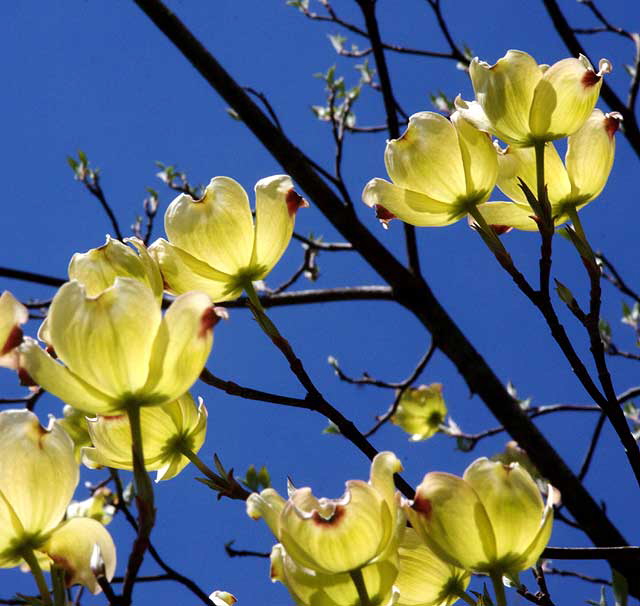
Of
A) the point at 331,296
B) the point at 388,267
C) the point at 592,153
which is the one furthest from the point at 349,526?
the point at 331,296

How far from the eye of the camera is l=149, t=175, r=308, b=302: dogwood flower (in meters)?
0.70

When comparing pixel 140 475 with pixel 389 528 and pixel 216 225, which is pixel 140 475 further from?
pixel 216 225

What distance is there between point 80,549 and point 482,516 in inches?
9.3

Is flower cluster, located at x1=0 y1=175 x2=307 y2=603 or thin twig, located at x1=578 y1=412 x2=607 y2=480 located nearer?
flower cluster, located at x1=0 y1=175 x2=307 y2=603

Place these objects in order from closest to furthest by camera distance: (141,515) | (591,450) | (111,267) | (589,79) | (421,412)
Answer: (141,515) < (111,267) < (589,79) < (591,450) < (421,412)

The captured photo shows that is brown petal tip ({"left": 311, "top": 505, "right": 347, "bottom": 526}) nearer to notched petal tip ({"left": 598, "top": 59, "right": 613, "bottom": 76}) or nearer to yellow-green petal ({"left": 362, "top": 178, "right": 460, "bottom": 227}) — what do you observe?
yellow-green petal ({"left": 362, "top": 178, "right": 460, "bottom": 227})

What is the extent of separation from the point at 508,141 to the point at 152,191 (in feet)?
5.80

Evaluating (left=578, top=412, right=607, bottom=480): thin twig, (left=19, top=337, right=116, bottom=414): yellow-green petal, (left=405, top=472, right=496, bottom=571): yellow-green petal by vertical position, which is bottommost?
(left=405, top=472, right=496, bottom=571): yellow-green petal

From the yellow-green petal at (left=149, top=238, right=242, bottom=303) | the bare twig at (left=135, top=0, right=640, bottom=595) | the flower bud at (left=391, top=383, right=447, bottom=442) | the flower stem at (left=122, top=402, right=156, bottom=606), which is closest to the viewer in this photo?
the flower stem at (left=122, top=402, right=156, bottom=606)

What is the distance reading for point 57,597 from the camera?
1.49 feet

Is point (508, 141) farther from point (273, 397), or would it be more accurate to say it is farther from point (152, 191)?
point (152, 191)

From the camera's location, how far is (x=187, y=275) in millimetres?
695

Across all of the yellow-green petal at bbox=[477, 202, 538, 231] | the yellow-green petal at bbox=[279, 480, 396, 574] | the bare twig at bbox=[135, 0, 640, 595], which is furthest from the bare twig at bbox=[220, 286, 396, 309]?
the yellow-green petal at bbox=[279, 480, 396, 574]

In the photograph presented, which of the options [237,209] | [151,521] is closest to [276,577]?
[151,521]
